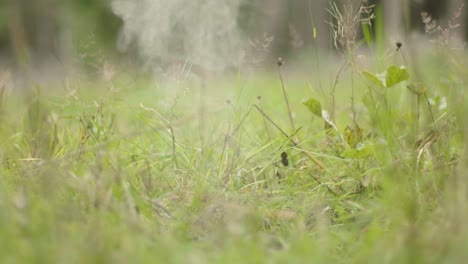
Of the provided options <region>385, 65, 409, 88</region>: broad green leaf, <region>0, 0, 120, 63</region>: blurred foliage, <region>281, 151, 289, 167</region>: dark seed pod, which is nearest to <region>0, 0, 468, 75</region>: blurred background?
<region>0, 0, 120, 63</region>: blurred foliage

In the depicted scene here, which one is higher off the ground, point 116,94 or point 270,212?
point 116,94

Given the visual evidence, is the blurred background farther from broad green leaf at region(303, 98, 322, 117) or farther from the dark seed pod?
the dark seed pod

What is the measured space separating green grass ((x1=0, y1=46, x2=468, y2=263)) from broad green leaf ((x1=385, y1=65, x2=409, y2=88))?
54 mm

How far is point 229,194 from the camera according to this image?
128cm

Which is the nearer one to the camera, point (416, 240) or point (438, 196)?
point (416, 240)

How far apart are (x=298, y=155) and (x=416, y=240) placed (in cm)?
75

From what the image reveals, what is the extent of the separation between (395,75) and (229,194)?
1.82 ft

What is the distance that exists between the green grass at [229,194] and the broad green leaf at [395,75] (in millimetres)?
54

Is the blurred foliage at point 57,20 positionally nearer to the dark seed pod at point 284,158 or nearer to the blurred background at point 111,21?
the blurred background at point 111,21

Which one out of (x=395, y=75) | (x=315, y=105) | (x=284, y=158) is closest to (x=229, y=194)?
(x=284, y=158)

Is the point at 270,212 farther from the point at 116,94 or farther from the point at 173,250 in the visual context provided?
the point at 116,94

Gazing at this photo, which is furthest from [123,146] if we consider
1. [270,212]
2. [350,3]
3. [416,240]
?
[416,240]

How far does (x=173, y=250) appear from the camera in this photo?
2.82 feet

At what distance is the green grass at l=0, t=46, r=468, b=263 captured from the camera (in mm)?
849
